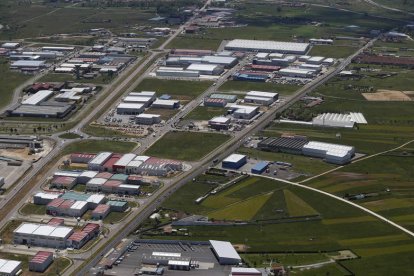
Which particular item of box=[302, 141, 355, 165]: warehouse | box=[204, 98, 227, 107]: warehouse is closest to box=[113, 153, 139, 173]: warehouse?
box=[302, 141, 355, 165]: warehouse

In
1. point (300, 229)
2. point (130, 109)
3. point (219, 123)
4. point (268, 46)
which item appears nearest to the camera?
point (300, 229)

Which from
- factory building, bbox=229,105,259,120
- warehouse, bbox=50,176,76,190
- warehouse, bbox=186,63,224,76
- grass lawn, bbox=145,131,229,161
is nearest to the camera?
warehouse, bbox=50,176,76,190

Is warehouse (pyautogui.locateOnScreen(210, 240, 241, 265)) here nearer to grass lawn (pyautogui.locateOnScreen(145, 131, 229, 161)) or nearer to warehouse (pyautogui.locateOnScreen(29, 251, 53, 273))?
warehouse (pyautogui.locateOnScreen(29, 251, 53, 273))

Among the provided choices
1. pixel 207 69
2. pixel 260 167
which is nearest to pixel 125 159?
pixel 260 167

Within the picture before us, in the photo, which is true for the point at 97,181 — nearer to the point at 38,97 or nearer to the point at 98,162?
the point at 98,162

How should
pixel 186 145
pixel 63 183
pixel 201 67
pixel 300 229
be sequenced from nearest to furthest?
pixel 300 229, pixel 63 183, pixel 186 145, pixel 201 67

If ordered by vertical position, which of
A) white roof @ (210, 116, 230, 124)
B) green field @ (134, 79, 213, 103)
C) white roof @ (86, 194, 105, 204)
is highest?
white roof @ (86, 194, 105, 204)

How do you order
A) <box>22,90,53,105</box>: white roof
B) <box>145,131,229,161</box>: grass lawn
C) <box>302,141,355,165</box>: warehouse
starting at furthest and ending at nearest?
<box>22,90,53,105</box>: white roof < <box>145,131,229,161</box>: grass lawn < <box>302,141,355,165</box>: warehouse
